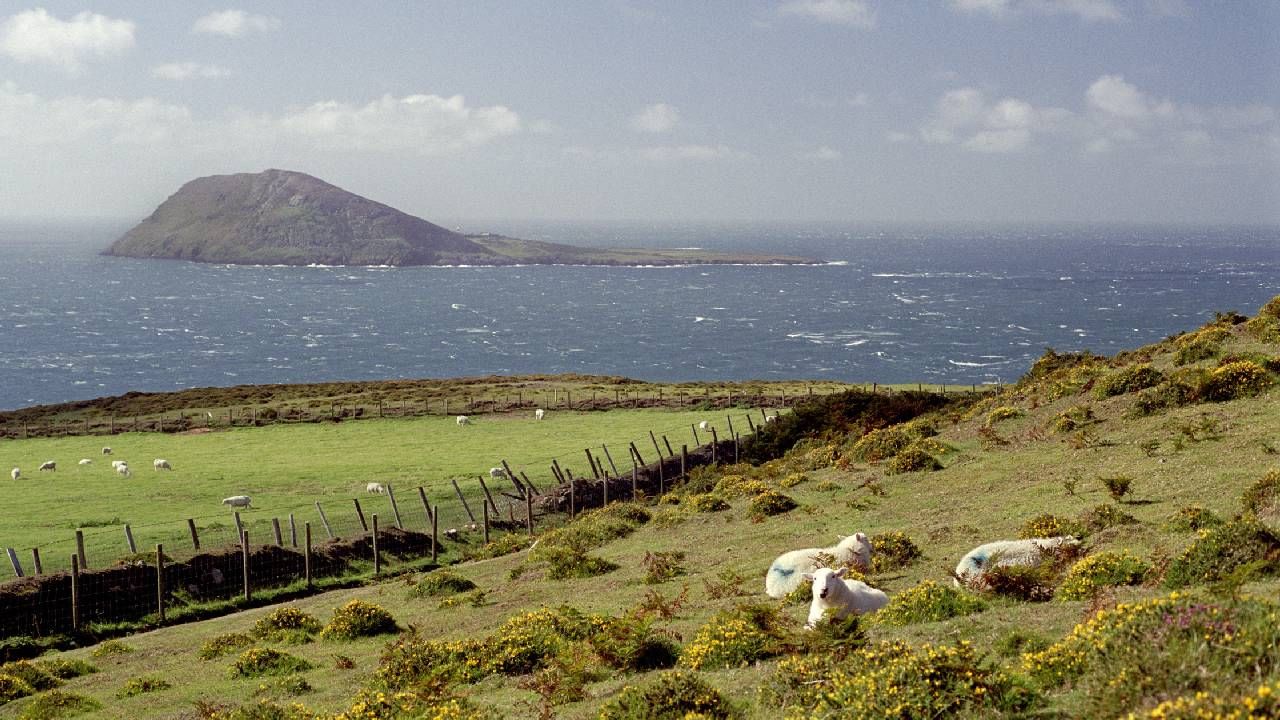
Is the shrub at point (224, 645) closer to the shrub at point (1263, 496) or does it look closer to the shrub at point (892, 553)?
the shrub at point (892, 553)

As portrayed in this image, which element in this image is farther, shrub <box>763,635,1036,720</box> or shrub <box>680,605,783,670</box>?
shrub <box>680,605,783,670</box>

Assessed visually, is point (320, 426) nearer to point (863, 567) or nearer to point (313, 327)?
point (863, 567)

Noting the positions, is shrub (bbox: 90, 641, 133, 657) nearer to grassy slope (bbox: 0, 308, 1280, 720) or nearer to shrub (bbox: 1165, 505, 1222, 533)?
grassy slope (bbox: 0, 308, 1280, 720)

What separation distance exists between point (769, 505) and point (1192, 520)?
49.1 ft

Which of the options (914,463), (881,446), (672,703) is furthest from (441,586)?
(881,446)

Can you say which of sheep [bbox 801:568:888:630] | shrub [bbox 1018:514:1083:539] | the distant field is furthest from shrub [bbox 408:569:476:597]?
shrub [bbox 1018:514:1083:539]

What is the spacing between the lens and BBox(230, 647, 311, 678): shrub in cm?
2130

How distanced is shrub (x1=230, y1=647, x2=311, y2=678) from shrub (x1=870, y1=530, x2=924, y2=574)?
12.5 meters

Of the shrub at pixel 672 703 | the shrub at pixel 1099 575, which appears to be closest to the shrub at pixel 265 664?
the shrub at pixel 672 703

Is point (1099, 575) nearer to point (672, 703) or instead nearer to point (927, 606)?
point (927, 606)

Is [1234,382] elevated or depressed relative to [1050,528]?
elevated

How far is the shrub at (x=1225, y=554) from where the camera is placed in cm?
1419

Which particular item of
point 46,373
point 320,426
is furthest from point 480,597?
point 46,373

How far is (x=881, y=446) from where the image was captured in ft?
128
